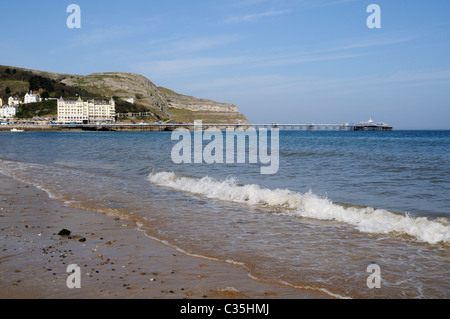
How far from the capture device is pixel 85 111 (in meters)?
166

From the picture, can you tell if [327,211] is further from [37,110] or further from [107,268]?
[37,110]

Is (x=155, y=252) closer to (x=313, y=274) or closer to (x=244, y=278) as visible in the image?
(x=244, y=278)

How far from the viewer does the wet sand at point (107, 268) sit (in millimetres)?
4457

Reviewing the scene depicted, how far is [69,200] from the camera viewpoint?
10.9 meters

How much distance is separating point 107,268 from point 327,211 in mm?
6115

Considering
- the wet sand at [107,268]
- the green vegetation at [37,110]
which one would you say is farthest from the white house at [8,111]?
the wet sand at [107,268]

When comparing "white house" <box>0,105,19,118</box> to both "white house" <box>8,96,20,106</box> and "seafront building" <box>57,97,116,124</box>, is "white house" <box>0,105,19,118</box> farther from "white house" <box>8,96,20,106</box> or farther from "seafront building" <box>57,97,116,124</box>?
"seafront building" <box>57,97,116,124</box>

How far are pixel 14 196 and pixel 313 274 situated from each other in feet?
31.9

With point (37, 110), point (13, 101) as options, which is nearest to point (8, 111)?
point (13, 101)

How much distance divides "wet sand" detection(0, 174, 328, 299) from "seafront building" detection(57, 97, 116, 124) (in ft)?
537

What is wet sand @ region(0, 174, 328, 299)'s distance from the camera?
446 centimetres

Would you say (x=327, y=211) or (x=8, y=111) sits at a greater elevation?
(x=8, y=111)

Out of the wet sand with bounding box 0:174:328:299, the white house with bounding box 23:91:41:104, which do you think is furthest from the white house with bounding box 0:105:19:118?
the wet sand with bounding box 0:174:328:299

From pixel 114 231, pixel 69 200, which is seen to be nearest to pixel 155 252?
pixel 114 231
